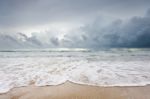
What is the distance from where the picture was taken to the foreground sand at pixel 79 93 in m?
3.66

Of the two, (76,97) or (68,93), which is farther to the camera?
(68,93)

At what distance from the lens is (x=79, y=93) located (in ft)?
12.9

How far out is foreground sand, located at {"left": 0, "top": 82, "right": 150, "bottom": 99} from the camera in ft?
12.0

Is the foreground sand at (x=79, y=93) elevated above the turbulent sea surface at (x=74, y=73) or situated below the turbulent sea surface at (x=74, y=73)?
below

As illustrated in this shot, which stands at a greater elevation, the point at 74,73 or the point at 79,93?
the point at 74,73

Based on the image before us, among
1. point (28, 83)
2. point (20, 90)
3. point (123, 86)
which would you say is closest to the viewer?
point (20, 90)

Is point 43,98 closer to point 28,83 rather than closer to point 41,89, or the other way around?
point 41,89

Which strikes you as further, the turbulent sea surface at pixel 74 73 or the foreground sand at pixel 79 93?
the turbulent sea surface at pixel 74 73

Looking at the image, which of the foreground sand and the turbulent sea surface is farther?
the turbulent sea surface

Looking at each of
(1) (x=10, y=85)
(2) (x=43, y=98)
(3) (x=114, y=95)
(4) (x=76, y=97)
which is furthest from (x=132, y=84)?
(1) (x=10, y=85)

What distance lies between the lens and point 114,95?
3730 mm

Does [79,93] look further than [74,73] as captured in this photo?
No

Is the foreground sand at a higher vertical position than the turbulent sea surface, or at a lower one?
lower

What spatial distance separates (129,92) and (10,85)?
4.27 metres
